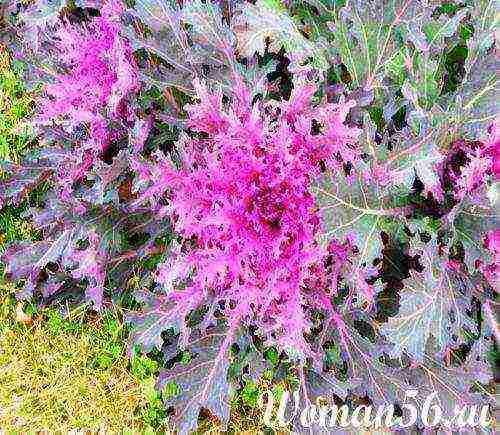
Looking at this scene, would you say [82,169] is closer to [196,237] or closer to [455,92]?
[196,237]

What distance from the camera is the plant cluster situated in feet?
6.32

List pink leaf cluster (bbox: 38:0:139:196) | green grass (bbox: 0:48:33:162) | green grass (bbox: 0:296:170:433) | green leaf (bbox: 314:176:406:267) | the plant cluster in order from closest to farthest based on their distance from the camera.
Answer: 1. green leaf (bbox: 314:176:406:267)
2. the plant cluster
3. pink leaf cluster (bbox: 38:0:139:196)
4. green grass (bbox: 0:296:170:433)
5. green grass (bbox: 0:48:33:162)

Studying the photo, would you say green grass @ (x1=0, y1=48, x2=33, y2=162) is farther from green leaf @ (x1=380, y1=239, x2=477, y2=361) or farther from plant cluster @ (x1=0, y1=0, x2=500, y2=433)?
green leaf @ (x1=380, y1=239, x2=477, y2=361)


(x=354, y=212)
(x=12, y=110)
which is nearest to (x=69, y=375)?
(x=12, y=110)

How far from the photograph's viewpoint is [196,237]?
2.22m

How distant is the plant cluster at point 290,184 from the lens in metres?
1.93

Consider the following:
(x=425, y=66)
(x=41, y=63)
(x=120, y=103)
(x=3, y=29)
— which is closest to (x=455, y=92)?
(x=425, y=66)

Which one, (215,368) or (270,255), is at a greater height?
(270,255)

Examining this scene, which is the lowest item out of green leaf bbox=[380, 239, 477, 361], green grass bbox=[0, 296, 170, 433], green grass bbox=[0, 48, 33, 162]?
green grass bbox=[0, 296, 170, 433]

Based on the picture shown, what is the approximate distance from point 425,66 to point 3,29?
1.69m

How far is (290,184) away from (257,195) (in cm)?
10

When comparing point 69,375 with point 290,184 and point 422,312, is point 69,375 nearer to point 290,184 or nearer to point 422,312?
point 290,184

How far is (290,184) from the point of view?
1985 millimetres

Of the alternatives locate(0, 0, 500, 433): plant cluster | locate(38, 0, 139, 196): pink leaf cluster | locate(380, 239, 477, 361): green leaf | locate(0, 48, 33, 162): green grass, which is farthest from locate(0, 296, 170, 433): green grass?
locate(380, 239, 477, 361): green leaf
